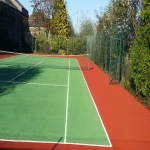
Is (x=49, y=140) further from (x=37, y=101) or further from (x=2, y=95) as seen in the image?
(x=2, y=95)

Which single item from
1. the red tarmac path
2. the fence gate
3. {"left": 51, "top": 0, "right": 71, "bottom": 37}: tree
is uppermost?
{"left": 51, "top": 0, "right": 71, "bottom": 37}: tree

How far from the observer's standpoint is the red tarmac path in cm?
579

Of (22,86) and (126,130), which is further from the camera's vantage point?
(22,86)

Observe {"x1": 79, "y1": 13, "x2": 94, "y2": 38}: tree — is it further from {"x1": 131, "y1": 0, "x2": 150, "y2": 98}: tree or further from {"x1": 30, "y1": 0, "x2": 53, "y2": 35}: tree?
{"x1": 131, "y1": 0, "x2": 150, "y2": 98}: tree

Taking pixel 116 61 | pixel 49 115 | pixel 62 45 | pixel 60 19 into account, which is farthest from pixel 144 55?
pixel 60 19

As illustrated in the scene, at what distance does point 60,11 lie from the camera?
43.4 m

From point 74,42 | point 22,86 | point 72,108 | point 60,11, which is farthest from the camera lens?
point 60,11

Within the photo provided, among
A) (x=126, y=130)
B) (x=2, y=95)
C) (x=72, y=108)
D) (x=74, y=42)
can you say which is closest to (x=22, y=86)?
(x=2, y=95)

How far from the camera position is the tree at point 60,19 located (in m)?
43.3

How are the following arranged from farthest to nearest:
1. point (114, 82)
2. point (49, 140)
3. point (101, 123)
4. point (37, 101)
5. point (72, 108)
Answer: point (114, 82) < point (37, 101) < point (72, 108) < point (101, 123) < point (49, 140)

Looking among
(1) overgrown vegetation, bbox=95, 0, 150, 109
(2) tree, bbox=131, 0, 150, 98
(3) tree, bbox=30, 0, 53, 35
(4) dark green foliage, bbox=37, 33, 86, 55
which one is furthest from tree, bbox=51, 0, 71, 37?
(2) tree, bbox=131, 0, 150, 98

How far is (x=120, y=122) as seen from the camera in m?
7.77

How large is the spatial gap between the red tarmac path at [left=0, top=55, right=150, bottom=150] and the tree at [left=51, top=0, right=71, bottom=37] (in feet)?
105

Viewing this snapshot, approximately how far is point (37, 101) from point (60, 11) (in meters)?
35.6
